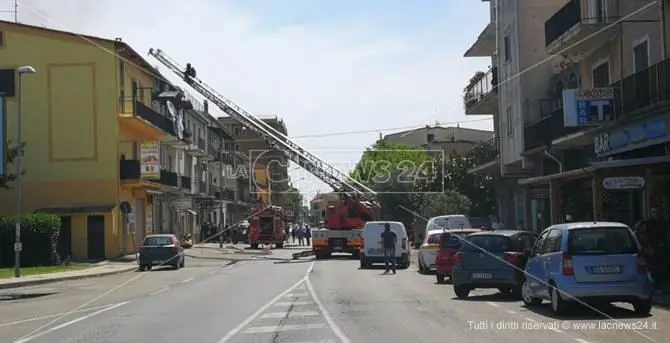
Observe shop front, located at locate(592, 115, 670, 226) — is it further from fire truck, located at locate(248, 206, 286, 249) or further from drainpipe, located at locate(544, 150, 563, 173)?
fire truck, located at locate(248, 206, 286, 249)

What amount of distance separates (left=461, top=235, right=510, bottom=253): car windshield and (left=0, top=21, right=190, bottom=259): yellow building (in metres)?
31.1

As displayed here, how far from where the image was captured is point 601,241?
16906mm

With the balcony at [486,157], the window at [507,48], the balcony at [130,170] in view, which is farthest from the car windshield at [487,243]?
the balcony at [130,170]

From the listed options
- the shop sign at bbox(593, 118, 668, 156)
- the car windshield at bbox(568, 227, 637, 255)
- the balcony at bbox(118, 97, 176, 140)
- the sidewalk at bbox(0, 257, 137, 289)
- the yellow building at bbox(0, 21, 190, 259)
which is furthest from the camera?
the balcony at bbox(118, 97, 176, 140)

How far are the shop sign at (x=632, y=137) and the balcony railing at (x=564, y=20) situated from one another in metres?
4.30

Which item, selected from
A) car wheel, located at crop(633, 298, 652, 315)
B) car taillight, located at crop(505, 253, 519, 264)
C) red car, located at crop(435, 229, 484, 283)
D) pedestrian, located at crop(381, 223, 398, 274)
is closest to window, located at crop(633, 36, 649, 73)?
red car, located at crop(435, 229, 484, 283)

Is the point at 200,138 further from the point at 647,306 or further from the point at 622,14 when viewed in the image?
the point at 647,306

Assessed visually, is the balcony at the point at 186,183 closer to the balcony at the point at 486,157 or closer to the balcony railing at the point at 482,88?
the balcony at the point at 486,157

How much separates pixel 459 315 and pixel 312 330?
3430mm

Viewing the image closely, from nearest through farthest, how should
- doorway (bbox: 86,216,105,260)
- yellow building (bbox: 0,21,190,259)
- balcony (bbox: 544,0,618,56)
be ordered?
balcony (bbox: 544,0,618,56), doorway (bbox: 86,216,105,260), yellow building (bbox: 0,21,190,259)

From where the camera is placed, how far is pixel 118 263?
46.3 meters

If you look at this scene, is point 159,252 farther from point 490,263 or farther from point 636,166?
point 636,166

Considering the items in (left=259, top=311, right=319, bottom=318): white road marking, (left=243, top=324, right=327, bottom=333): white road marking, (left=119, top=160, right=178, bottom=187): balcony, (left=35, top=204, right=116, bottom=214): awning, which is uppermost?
(left=119, top=160, right=178, bottom=187): balcony

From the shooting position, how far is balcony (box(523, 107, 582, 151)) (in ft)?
108
